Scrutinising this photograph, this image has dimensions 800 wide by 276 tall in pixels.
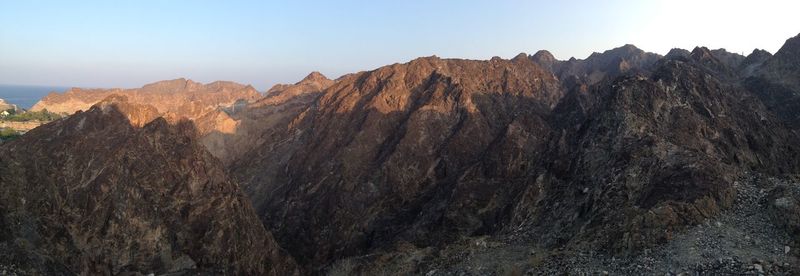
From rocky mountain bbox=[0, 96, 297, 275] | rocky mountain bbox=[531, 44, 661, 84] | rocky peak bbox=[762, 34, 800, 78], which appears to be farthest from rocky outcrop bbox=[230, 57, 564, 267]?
rocky mountain bbox=[531, 44, 661, 84]

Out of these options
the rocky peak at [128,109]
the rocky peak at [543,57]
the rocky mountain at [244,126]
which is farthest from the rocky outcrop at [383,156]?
the rocky peak at [543,57]

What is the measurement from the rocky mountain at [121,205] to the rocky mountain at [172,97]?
31679mm

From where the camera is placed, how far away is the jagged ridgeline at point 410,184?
24.5 metres

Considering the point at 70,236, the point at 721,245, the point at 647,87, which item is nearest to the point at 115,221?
the point at 70,236

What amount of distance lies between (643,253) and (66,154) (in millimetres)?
31681

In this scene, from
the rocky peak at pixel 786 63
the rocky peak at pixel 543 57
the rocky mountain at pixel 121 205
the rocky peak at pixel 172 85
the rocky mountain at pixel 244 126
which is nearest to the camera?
the rocky mountain at pixel 121 205

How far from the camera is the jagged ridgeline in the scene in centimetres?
2453

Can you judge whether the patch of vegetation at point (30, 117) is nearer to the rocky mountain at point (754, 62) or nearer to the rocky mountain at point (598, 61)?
the rocky mountain at point (598, 61)

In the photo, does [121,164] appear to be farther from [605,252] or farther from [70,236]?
[605,252]

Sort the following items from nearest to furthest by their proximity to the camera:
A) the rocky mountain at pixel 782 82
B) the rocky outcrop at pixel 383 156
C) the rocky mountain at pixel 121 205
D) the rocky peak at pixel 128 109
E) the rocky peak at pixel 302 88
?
the rocky mountain at pixel 121 205 → the rocky peak at pixel 128 109 → the rocky outcrop at pixel 383 156 → the rocky mountain at pixel 782 82 → the rocky peak at pixel 302 88

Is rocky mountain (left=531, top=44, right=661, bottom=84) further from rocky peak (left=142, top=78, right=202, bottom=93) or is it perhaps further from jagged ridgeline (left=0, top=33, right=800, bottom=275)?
rocky peak (left=142, top=78, right=202, bottom=93)

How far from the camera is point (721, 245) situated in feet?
59.9

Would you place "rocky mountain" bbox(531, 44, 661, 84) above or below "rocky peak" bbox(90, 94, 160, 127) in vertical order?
above

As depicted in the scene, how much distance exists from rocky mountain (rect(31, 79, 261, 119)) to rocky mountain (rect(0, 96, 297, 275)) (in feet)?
104
